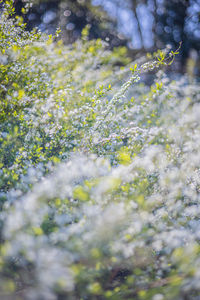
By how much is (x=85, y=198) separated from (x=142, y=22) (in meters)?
9.20

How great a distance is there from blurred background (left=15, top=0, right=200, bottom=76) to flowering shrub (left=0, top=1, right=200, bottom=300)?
4.88 metres

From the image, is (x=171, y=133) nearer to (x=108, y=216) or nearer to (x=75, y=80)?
(x=75, y=80)

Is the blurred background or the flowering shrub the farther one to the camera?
the blurred background

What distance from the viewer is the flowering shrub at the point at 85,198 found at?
1.61 metres

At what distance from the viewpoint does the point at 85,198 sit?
1816mm

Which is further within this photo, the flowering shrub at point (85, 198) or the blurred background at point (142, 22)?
the blurred background at point (142, 22)

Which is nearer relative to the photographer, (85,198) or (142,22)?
(85,198)

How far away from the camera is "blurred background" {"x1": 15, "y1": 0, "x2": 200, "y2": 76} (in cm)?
810

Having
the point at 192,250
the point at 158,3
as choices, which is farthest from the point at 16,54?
the point at 158,3

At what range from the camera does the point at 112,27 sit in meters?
8.81

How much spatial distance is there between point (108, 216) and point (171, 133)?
209 cm

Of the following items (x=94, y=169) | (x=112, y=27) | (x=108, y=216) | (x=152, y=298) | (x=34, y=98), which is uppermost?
(x=112, y=27)

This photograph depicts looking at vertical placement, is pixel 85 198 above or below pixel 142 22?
below

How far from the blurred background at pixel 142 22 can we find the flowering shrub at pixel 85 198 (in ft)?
16.0
